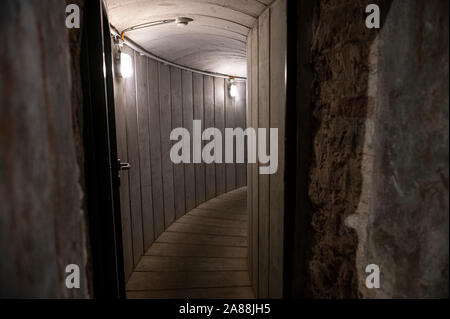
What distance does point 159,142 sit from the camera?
3.56 meters

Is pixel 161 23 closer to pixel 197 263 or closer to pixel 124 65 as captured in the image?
pixel 124 65

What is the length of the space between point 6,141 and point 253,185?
199 cm

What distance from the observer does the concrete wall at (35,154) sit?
510 mm

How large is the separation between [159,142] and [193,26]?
60.7 inches

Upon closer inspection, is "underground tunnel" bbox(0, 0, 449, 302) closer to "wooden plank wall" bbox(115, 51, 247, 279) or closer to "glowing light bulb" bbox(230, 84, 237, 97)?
"wooden plank wall" bbox(115, 51, 247, 279)

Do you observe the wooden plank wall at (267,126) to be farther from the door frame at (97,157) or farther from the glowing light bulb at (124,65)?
the glowing light bulb at (124,65)

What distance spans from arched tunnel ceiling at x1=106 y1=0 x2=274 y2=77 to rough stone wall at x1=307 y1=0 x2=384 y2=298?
0.77 metres

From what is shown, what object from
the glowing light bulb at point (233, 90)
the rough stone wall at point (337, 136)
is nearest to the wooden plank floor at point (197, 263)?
the rough stone wall at point (337, 136)

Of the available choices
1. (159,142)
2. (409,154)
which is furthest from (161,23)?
(409,154)

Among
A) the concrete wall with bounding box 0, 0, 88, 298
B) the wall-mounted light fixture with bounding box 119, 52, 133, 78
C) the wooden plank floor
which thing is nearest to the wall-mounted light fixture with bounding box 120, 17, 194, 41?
the wall-mounted light fixture with bounding box 119, 52, 133, 78

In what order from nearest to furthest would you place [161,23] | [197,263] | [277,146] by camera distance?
[277,146], [161,23], [197,263]

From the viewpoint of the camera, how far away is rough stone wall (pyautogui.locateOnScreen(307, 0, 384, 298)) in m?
1.04
